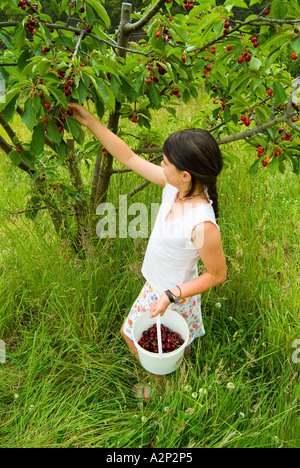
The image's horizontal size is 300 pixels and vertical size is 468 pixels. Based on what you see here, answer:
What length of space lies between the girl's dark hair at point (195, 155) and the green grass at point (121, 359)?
0.61 metres

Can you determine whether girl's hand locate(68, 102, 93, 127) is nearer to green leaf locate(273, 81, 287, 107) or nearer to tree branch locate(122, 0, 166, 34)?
tree branch locate(122, 0, 166, 34)

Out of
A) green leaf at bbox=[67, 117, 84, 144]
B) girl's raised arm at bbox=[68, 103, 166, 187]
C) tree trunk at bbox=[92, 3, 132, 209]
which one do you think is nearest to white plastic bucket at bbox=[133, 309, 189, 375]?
girl's raised arm at bbox=[68, 103, 166, 187]

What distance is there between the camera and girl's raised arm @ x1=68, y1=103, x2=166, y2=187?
1410 millimetres

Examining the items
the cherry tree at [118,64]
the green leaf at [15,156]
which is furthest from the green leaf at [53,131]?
the green leaf at [15,156]

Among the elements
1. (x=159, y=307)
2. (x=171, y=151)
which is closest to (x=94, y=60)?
(x=171, y=151)

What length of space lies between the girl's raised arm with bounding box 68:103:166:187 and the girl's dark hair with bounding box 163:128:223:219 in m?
0.30

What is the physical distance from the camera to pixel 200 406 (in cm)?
130

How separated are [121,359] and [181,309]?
1.41ft

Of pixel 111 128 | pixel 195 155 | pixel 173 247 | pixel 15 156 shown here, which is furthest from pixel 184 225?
pixel 15 156

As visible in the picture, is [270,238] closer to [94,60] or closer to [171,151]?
[171,151]

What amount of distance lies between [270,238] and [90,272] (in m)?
1.32

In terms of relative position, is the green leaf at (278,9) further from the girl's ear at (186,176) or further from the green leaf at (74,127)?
the green leaf at (74,127)

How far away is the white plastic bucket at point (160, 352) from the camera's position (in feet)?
4.00

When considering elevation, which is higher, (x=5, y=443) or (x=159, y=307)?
(x=159, y=307)
